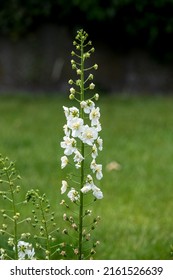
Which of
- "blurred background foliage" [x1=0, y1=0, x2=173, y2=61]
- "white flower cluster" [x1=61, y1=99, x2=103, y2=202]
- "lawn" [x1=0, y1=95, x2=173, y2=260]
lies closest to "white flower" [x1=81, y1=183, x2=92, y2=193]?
"white flower cluster" [x1=61, y1=99, x2=103, y2=202]

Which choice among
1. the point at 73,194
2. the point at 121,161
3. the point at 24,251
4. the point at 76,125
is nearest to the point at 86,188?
the point at 73,194

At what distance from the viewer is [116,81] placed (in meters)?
12.3

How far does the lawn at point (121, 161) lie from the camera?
12.8 ft

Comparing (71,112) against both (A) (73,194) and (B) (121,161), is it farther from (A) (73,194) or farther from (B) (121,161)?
(B) (121,161)

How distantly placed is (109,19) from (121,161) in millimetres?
5981

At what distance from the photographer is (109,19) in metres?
11.8

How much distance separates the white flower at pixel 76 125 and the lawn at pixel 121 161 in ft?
5.34

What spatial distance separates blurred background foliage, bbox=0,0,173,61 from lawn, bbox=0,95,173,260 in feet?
4.64

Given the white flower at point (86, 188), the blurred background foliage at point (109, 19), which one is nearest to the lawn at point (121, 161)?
the blurred background foliage at point (109, 19)

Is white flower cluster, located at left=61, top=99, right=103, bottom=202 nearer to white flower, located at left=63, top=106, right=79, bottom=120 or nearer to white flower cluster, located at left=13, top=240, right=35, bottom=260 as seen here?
white flower, located at left=63, top=106, right=79, bottom=120

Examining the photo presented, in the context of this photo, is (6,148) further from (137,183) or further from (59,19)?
(59,19)

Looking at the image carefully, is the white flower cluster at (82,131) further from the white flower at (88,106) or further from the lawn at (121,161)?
the lawn at (121,161)

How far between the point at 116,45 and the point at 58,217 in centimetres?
834
